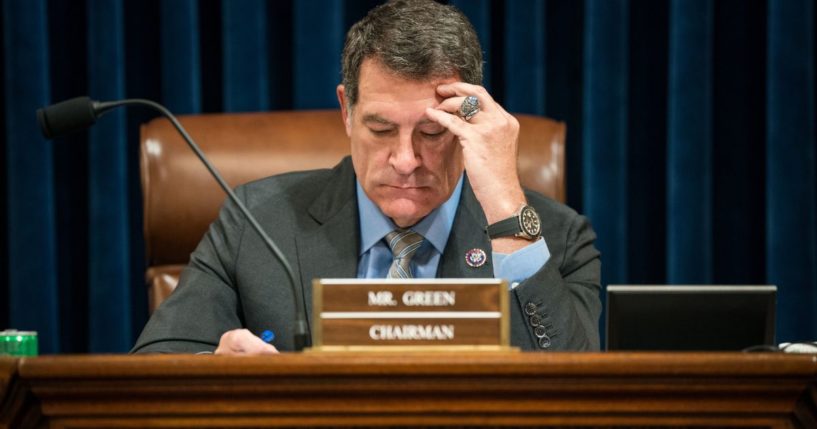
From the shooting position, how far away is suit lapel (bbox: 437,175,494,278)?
1.82m

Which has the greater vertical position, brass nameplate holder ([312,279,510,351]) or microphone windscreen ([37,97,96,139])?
microphone windscreen ([37,97,96,139])

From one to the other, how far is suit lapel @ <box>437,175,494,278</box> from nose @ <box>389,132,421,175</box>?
0.18m

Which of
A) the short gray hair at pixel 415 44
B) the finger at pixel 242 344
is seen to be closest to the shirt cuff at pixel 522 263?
the short gray hair at pixel 415 44

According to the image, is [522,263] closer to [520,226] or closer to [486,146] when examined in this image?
[520,226]

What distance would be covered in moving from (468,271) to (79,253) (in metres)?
1.42

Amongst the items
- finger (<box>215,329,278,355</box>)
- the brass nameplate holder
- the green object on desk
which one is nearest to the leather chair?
the green object on desk

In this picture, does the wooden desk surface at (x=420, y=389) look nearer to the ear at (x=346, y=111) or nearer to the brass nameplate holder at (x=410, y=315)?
the brass nameplate holder at (x=410, y=315)

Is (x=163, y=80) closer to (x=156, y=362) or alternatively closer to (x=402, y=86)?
(x=402, y=86)

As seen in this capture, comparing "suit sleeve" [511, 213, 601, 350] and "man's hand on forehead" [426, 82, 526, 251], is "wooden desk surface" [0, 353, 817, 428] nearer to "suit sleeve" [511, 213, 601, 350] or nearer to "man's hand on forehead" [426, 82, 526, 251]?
"suit sleeve" [511, 213, 601, 350]

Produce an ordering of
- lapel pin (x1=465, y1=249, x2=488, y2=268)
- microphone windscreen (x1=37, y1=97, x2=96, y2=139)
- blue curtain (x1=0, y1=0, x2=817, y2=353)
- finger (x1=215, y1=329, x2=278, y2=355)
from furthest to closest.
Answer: blue curtain (x1=0, y1=0, x2=817, y2=353) → lapel pin (x1=465, y1=249, x2=488, y2=268) → microphone windscreen (x1=37, y1=97, x2=96, y2=139) → finger (x1=215, y1=329, x2=278, y2=355)

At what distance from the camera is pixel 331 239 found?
1895 millimetres

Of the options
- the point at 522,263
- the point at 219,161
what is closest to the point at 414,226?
the point at 522,263

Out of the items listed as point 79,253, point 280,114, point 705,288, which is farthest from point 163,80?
point 705,288

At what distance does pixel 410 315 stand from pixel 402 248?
2.48 feet
